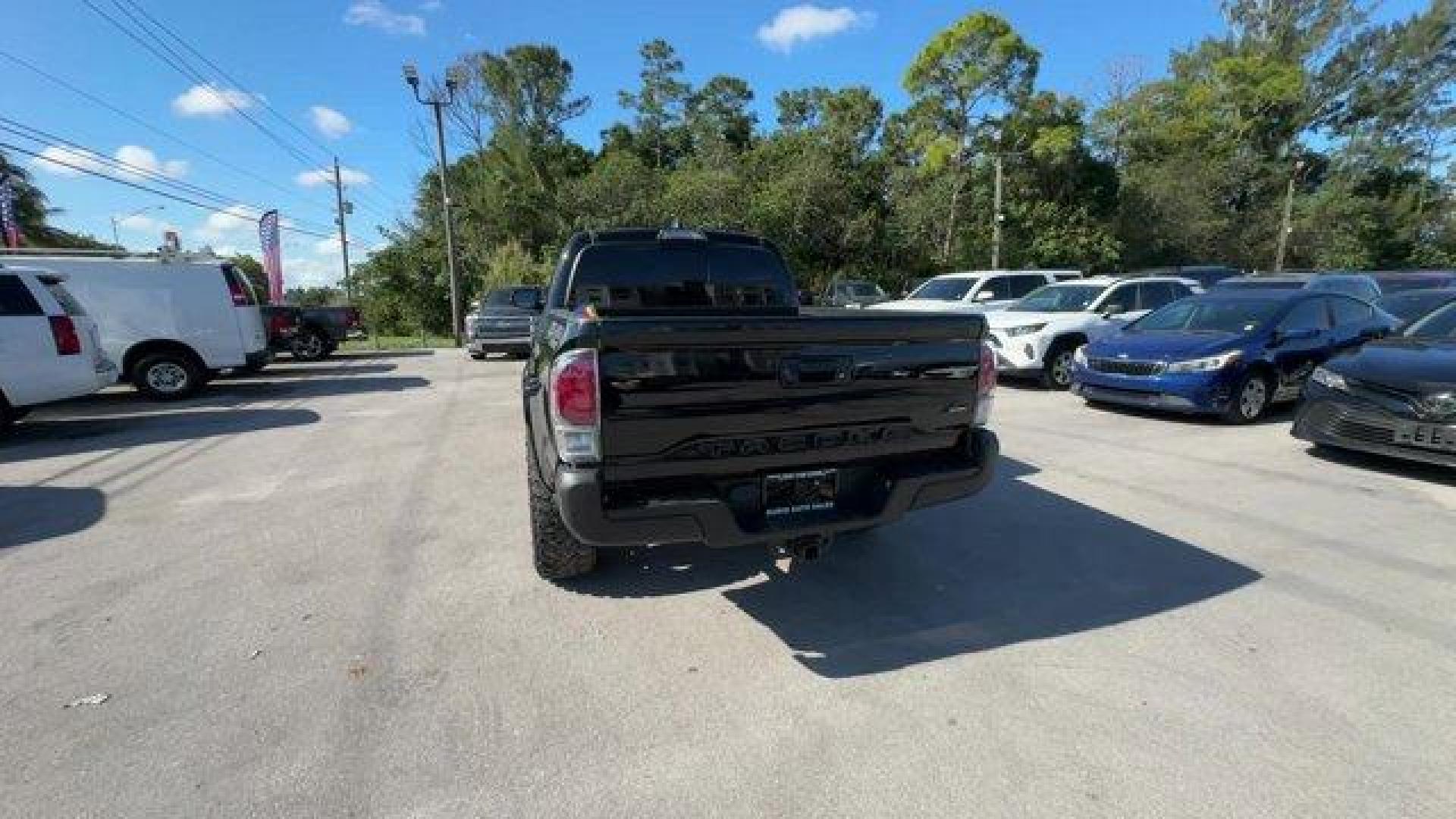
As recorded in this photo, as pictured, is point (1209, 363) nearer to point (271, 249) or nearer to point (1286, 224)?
point (271, 249)

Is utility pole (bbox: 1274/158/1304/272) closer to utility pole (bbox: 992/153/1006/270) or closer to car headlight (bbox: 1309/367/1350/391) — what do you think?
utility pole (bbox: 992/153/1006/270)

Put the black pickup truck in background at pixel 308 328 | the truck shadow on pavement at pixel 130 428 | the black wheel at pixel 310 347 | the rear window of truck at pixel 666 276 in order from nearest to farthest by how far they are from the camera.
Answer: the rear window of truck at pixel 666 276, the truck shadow on pavement at pixel 130 428, the black pickup truck in background at pixel 308 328, the black wheel at pixel 310 347

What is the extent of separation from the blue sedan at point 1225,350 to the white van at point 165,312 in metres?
12.8

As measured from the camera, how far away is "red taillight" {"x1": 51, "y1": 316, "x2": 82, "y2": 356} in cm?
802

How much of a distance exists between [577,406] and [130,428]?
357 inches

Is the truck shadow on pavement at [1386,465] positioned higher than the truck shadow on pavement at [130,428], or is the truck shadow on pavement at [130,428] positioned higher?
the truck shadow on pavement at [130,428]

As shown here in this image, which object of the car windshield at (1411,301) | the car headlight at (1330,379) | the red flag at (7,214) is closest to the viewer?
the car headlight at (1330,379)

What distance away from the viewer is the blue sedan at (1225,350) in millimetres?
7746

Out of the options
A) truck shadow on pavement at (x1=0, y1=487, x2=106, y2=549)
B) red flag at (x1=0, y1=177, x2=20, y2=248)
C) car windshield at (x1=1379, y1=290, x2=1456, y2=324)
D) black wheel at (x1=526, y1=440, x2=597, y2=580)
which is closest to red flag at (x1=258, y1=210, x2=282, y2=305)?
red flag at (x1=0, y1=177, x2=20, y2=248)

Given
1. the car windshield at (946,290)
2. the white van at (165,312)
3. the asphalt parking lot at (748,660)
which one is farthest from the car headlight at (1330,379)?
the white van at (165,312)

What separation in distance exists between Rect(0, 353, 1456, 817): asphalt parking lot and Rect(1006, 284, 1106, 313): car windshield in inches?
235

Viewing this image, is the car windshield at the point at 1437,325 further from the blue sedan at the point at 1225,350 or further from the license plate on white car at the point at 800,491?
the license plate on white car at the point at 800,491

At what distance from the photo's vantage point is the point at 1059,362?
35.3 feet

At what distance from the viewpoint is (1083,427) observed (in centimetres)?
785
